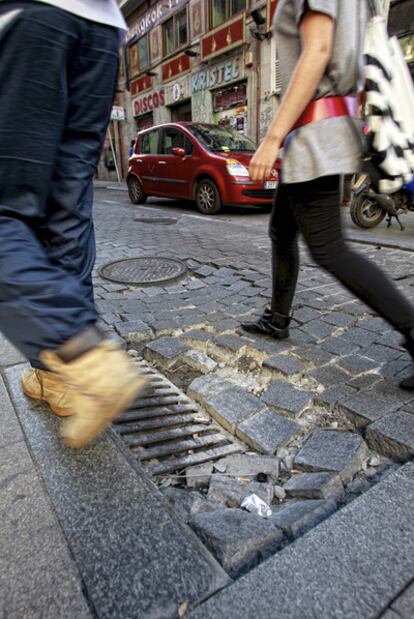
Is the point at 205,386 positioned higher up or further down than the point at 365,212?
further down

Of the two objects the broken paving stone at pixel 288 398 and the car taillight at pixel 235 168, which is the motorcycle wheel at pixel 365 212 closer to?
the car taillight at pixel 235 168

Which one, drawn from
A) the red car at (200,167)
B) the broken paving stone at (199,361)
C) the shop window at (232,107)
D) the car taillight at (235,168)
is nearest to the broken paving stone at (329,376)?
the broken paving stone at (199,361)

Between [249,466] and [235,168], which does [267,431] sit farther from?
[235,168]

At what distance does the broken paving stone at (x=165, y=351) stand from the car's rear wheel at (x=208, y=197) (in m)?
5.62

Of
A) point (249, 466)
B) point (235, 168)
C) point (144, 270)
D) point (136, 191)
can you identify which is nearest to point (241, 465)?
point (249, 466)

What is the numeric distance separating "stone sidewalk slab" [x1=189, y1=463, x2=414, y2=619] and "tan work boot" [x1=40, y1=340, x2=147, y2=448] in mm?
486

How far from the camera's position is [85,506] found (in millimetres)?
1154

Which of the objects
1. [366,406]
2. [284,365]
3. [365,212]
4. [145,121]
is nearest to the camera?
[366,406]

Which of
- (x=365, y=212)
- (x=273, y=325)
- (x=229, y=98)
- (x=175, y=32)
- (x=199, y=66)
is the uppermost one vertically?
(x=175, y=32)

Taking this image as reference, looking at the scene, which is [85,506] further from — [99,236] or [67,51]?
[99,236]

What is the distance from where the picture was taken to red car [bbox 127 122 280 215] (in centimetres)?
723

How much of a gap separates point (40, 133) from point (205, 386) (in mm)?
1233

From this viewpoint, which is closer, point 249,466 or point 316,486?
point 316,486

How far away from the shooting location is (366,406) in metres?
1.68
